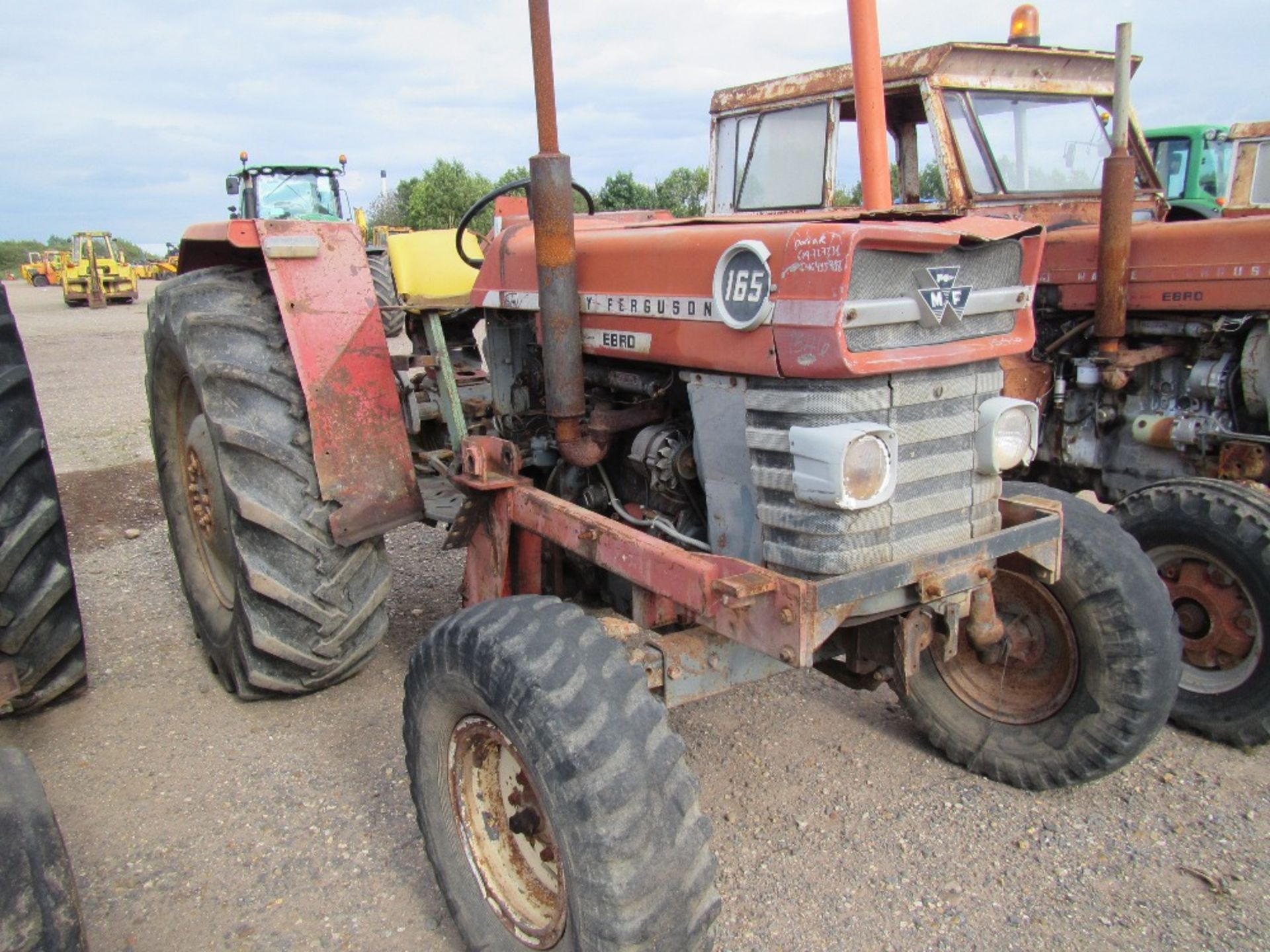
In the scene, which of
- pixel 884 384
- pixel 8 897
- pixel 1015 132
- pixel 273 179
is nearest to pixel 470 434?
pixel 884 384

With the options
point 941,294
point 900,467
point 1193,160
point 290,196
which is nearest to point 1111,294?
point 941,294

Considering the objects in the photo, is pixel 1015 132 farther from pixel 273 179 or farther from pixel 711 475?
pixel 273 179

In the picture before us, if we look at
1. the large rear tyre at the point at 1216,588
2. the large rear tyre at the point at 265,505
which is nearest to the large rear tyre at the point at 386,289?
the large rear tyre at the point at 265,505

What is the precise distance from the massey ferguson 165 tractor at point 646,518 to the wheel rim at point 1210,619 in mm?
779

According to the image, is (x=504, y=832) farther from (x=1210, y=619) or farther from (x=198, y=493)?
(x=1210, y=619)

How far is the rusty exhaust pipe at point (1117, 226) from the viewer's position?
3490 mm

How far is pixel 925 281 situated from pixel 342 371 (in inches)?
70.0

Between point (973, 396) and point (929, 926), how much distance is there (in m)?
1.27

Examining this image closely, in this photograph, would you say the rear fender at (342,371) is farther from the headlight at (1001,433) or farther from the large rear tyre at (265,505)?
the headlight at (1001,433)

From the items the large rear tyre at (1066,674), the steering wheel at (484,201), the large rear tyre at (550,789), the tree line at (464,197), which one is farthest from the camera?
the tree line at (464,197)

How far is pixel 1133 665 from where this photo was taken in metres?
2.66

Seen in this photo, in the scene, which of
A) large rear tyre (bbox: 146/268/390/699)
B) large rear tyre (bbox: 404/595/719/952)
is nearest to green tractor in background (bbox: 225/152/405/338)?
large rear tyre (bbox: 146/268/390/699)

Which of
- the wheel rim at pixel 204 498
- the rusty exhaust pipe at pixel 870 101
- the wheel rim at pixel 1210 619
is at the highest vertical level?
the rusty exhaust pipe at pixel 870 101

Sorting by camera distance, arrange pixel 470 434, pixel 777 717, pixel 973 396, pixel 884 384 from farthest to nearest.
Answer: pixel 470 434 → pixel 777 717 → pixel 973 396 → pixel 884 384
